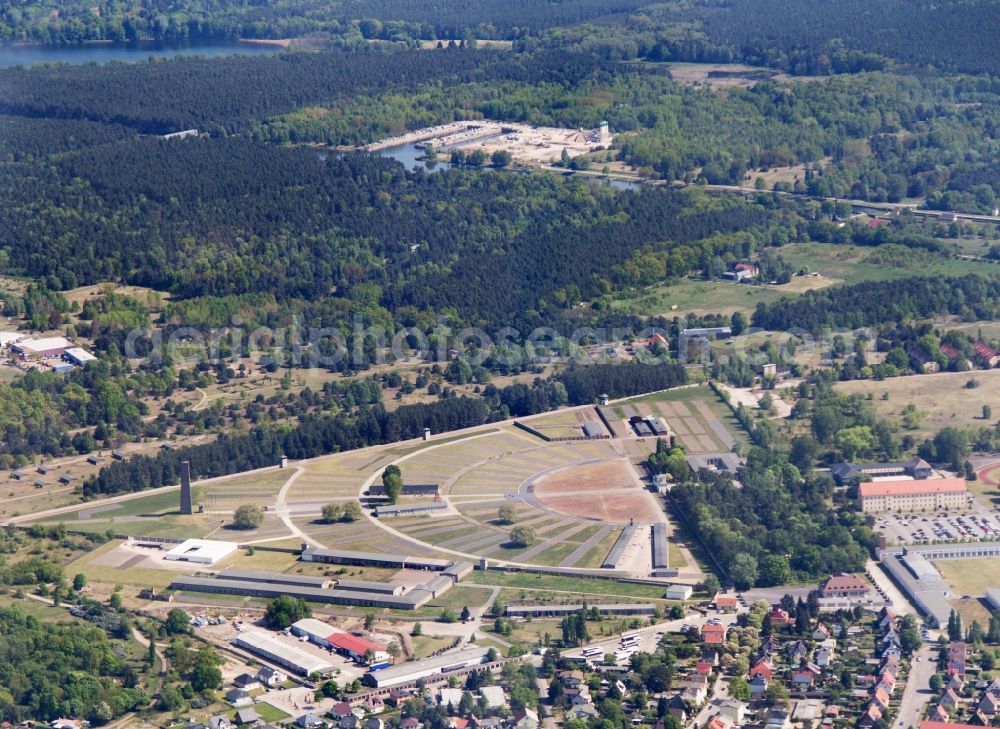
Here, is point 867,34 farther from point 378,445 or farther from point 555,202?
point 378,445

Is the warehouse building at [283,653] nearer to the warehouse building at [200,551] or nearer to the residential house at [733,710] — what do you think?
the warehouse building at [200,551]

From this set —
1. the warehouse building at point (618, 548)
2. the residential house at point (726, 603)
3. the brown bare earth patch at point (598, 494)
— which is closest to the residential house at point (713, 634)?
the residential house at point (726, 603)

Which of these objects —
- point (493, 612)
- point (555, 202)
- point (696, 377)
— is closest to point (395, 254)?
point (555, 202)

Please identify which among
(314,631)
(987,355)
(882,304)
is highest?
(882,304)

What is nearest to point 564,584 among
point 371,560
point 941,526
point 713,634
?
point 371,560

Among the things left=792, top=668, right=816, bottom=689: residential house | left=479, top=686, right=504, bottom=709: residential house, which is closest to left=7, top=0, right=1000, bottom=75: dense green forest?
left=792, top=668, right=816, bottom=689: residential house

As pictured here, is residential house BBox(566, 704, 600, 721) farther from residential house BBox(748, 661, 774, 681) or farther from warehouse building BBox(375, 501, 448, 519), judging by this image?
warehouse building BBox(375, 501, 448, 519)

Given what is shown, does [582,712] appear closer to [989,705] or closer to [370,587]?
[989,705]
